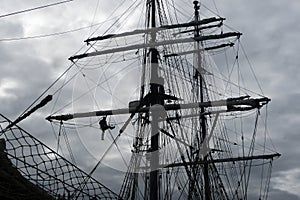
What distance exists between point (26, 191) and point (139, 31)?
1722 centimetres

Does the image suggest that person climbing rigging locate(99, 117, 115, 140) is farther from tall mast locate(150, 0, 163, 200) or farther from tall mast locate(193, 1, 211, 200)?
tall mast locate(193, 1, 211, 200)

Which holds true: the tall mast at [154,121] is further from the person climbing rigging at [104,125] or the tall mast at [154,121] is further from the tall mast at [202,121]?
the tall mast at [202,121]

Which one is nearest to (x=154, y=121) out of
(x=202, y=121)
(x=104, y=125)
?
(x=104, y=125)

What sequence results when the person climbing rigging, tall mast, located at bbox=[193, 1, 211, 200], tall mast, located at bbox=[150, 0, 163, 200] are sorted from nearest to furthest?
tall mast, located at bbox=[150, 0, 163, 200], the person climbing rigging, tall mast, located at bbox=[193, 1, 211, 200]

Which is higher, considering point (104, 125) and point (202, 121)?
point (202, 121)

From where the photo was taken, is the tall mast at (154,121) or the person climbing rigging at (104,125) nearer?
the tall mast at (154,121)

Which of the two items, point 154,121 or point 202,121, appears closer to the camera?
point 154,121

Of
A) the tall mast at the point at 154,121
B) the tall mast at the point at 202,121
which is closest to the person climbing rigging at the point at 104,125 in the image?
the tall mast at the point at 154,121

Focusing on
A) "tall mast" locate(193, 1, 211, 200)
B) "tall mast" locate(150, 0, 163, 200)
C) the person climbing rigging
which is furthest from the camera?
"tall mast" locate(193, 1, 211, 200)

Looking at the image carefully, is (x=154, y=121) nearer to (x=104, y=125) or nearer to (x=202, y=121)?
(x=104, y=125)

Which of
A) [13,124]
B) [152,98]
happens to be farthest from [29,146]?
[152,98]

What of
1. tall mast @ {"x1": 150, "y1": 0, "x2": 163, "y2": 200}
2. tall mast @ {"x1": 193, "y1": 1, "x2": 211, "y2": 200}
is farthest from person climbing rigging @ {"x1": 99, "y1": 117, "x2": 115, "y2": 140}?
tall mast @ {"x1": 193, "y1": 1, "x2": 211, "y2": 200}

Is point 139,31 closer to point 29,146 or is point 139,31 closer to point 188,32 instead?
point 188,32

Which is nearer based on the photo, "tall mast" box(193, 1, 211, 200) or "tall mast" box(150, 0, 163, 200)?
"tall mast" box(150, 0, 163, 200)
